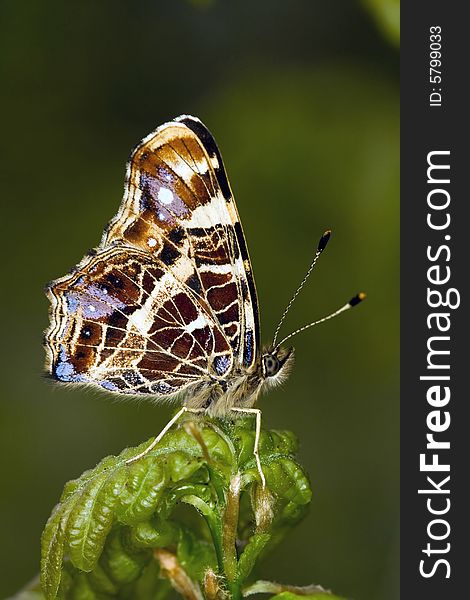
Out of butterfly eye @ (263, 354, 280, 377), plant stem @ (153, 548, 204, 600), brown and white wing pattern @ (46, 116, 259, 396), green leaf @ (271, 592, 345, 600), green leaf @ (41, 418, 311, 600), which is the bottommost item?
green leaf @ (271, 592, 345, 600)

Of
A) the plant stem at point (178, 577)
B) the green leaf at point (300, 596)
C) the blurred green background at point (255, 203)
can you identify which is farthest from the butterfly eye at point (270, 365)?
the blurred green background at point (255, 203)

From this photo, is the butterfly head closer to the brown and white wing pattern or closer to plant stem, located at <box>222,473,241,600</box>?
the brown and white wing pattern

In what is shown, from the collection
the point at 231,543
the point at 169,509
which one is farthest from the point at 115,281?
the point at 231,543

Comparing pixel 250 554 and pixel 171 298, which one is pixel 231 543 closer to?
pixel 250 554

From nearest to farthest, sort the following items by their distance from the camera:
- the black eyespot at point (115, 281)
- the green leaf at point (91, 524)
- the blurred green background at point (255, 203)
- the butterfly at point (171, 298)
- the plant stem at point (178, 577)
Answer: the green leaf at point (91, 524) → the plant stem at point (178, 577) → the butterfly at point (171, 298) → the black eyespot at point (115, 281) → the blurred green background at point (255, 203)

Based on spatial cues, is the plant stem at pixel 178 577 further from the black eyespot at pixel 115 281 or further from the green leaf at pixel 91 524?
the black eyespot at pixel 115 281

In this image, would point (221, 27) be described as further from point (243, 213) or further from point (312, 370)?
point (312, 370)

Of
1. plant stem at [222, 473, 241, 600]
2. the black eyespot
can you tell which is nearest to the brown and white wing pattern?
the black eyespot

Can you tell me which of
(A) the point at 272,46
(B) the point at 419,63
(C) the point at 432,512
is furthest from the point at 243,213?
(C) the point at 432,512
